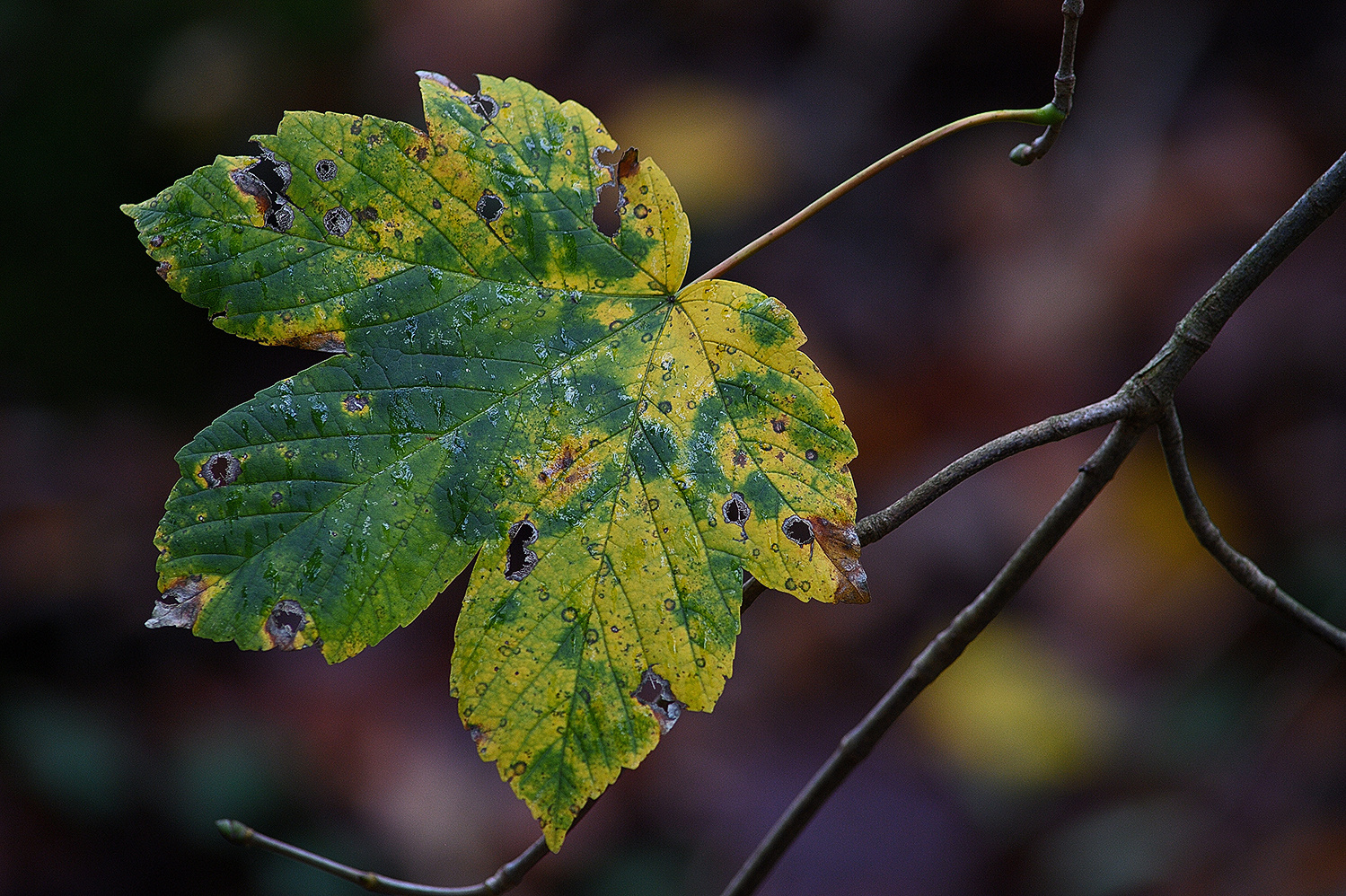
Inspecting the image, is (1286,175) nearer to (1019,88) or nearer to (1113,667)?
(1019,88)

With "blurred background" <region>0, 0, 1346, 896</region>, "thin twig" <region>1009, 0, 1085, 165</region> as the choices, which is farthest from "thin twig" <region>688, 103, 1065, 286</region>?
"blurred background" <region>0, 0, 1346, 896</region>

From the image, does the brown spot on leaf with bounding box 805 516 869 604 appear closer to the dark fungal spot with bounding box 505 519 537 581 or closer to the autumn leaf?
the autumn leaf

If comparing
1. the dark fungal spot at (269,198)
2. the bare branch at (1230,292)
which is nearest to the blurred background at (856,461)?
the bare branch at (1230,292)

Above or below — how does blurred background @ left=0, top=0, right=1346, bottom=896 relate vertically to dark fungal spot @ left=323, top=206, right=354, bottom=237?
below

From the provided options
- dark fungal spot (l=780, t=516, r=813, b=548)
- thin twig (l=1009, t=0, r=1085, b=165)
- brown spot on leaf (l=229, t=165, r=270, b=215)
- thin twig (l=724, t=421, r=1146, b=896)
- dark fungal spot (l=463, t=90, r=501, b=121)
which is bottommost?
thin twig (l=724, t=421, r=1146, b=896)

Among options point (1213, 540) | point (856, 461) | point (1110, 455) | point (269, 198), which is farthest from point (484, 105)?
point (856, 461)
